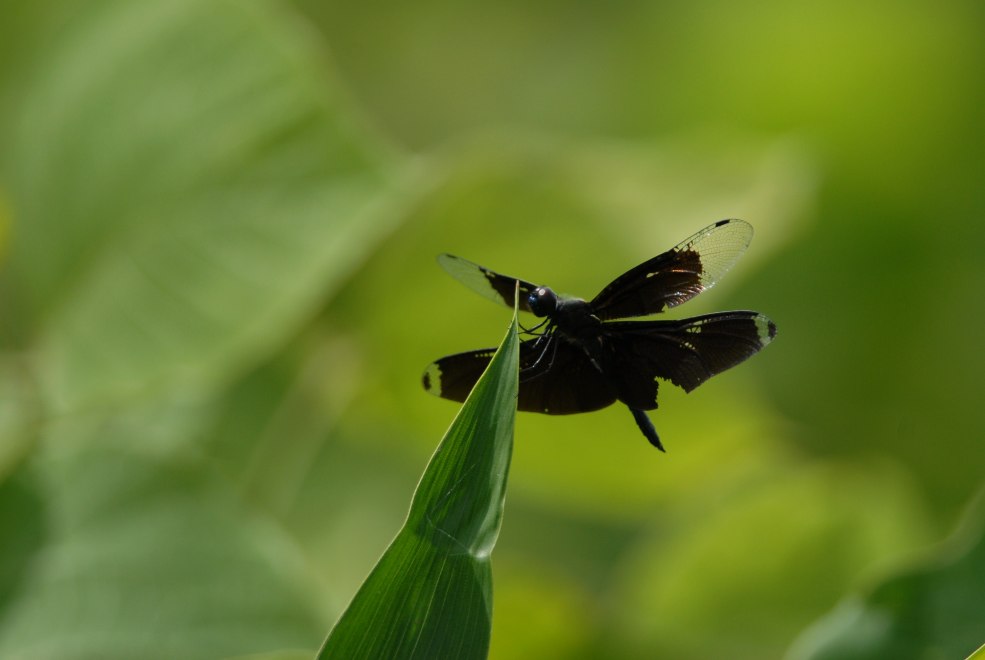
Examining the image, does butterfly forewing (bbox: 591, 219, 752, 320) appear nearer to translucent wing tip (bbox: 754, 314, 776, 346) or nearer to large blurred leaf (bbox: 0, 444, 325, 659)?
translucent wing tip (bbox: 754, 314, 776, 346)

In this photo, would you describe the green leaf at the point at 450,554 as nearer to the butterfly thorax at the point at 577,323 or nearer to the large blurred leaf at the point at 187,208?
the butterfly thorax at the point at 577,323

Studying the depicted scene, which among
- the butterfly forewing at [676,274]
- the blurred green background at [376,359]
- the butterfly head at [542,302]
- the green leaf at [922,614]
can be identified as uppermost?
the blurred green background at [376,359]

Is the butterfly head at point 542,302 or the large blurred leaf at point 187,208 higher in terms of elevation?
the large blurred leaf at point 187,208

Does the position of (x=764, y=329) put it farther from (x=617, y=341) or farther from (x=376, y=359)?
(x=376, y=359)

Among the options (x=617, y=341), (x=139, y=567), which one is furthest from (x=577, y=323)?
(x=139, y=567)

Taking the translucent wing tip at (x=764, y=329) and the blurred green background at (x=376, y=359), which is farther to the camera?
the blurred green background at (x=376, y=359)

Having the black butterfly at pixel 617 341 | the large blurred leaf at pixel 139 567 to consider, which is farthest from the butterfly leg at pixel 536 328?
the large blurred leaf at pixel 139 567

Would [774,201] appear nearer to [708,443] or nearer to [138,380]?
[708,443]

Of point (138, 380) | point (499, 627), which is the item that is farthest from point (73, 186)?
point (499, 627)
